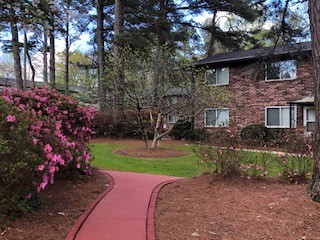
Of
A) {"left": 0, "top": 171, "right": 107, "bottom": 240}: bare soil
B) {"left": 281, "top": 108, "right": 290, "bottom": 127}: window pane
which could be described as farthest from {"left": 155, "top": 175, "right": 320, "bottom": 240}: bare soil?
{"left": 281, "top": 108, "right": 290, "bottom": 127}: window pane

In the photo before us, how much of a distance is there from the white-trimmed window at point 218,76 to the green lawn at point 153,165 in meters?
8.97

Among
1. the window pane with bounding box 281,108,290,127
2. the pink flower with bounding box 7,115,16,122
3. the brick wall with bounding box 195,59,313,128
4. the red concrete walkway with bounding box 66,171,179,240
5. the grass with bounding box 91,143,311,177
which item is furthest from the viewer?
the window pane with bounding box 281,108,290,127

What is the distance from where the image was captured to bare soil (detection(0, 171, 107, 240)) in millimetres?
3569

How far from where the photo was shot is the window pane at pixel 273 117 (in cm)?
1727

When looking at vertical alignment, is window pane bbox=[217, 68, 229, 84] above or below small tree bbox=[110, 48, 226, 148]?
above

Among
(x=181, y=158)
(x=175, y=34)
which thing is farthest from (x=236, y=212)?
(x=175, y=34)

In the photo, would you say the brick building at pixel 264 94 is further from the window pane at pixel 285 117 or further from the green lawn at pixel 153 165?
the green lawn at pixel 153 165

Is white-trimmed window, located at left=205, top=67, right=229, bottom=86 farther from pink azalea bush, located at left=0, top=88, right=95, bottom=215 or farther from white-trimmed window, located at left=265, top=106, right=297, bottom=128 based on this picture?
pink azalea bush, located at left=0, top=88, right=95, bottom=215

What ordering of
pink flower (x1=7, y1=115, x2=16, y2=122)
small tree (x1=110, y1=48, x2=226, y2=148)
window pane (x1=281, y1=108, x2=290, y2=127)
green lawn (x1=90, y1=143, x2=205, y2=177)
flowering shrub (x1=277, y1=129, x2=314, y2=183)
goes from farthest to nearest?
1. window pane (x1=281, y1=108, x2=290, y2=127)
2. small tree (x1=110, y1=48, x2=226, y2=148)
3. green lawn (x1=90, y1=143, x2=205, y2=177)
4. flowering shrub (x1=277, y1=129, x2=314, y2=183)
5. pink flower (x1=7, y1=115, x2=16, y2=122)

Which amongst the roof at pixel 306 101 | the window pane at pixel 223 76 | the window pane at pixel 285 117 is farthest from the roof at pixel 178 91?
the window pane at pixel 285 117

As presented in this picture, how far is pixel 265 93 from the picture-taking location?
17625 millimetres

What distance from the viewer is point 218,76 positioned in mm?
19609

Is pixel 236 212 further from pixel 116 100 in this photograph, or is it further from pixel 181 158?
pixel 116 100

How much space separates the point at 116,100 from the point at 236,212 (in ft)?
34.9
